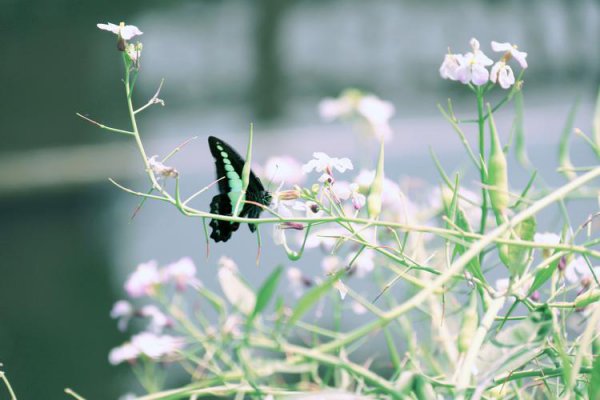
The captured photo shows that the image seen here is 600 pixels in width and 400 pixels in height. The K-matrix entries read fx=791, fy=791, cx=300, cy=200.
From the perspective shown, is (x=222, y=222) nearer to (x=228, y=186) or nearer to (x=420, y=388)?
(x=228, y=186)

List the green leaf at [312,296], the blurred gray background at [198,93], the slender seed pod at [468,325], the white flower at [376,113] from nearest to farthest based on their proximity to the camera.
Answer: the green leaf at [312,296]
the slender seed pod at [468,325]
the white flower at [376,113]
the blurred gray background at [198,93]

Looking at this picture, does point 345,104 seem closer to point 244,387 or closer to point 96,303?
point 244,387

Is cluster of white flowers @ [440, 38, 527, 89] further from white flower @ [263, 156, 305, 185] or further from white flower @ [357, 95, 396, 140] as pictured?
white flower @ [357, 95, 396, 140]

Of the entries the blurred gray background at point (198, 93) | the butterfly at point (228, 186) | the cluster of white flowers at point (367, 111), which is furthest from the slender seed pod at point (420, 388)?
the blurred gray background at point (198, 93)

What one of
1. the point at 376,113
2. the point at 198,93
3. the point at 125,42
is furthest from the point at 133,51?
the point at 198,93

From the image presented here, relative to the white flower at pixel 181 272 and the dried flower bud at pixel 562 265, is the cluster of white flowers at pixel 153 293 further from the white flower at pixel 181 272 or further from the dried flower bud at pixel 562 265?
the dried flower bud at pixel 562 265
